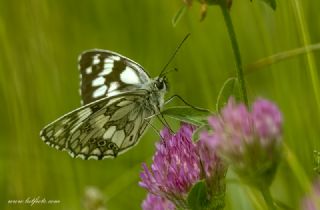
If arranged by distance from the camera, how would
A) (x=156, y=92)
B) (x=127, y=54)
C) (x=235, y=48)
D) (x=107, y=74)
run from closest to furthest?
(x=235, y=48) < (x=156, y=92) < (x=107, y=74) < (x=127, y=54)

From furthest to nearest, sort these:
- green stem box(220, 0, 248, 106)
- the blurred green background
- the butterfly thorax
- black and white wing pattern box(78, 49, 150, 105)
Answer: the blurred green background
black and white wing pattern box(78, 49, 150, 105)
the butterfly thorax
green stem box(220, 0, 248, 106)

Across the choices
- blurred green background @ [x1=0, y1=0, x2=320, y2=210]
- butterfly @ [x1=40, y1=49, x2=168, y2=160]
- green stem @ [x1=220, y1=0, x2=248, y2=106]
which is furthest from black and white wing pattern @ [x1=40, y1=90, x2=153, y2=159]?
green stem @ [x1=220, y1=0, x2=248, y2=106]

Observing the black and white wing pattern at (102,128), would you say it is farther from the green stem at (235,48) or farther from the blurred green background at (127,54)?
the green stem at (235,48)

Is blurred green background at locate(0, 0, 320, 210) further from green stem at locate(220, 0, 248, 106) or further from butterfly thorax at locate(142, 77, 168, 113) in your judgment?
green stem at locate(220, 0, 248, 106)

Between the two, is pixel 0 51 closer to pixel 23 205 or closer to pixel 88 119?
pixel 23 205

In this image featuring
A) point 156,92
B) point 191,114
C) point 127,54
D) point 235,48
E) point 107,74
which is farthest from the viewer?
point 127,54

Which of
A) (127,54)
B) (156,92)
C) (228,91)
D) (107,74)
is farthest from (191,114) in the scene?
(127,54)

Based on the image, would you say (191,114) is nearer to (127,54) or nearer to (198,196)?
(198,196)
